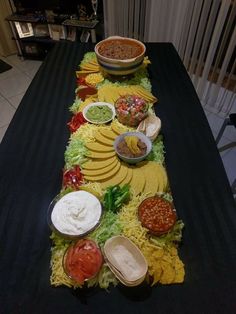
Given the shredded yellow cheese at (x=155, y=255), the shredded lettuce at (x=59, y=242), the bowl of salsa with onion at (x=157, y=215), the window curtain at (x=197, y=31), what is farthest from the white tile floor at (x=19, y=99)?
the shredded lettuce at (x=59, y=242)

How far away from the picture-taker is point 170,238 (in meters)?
1.20

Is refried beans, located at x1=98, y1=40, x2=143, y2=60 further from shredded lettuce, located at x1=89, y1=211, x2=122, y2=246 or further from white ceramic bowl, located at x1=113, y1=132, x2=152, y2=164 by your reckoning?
shredded lettuce, located at x1=89, y1=211, x2=122, y2=246

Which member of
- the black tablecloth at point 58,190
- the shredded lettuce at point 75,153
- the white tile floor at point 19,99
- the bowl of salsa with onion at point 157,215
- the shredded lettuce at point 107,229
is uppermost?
the bowl of salsa with onion at point 157,215

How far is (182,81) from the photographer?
7.16 ft

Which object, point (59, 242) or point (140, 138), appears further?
point (140, 138)

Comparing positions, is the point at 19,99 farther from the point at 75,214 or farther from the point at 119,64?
the point at 75,214

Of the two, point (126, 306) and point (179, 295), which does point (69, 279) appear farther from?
point (179, 295)

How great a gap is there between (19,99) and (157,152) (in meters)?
2.60

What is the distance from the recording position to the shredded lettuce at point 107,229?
3.84ft

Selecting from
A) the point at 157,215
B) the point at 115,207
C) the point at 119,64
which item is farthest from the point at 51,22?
the point at 157,215

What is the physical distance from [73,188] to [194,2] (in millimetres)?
2638

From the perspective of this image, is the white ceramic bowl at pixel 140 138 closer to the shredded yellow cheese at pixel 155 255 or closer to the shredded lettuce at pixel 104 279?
the shredded yellow cheese at pixel 155 255

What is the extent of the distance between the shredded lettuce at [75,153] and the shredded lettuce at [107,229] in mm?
410

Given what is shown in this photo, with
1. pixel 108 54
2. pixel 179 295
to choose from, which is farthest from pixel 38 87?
pixel 179 295
